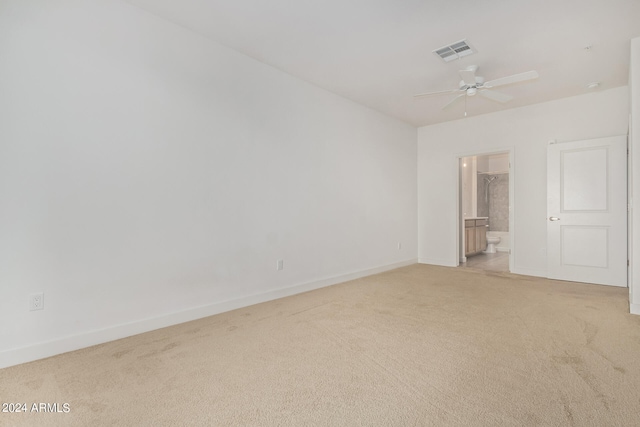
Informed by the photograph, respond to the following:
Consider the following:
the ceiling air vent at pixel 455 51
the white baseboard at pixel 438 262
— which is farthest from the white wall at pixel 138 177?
the white baseboard at pixel 438 262

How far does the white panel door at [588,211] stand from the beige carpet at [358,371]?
1409 mm

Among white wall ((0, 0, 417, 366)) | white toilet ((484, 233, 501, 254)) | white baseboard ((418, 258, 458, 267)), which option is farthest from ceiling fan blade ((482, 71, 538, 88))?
white toilet ((484, 233, 501, 254))

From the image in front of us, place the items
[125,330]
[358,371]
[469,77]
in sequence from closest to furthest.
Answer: [358,371]
[125,330]
[469,77]

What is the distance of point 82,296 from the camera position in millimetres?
2426

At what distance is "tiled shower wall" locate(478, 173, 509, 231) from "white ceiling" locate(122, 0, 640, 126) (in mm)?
4568

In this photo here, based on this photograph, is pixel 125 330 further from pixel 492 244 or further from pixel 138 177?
pixel 492 244

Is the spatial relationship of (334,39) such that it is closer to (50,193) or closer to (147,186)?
(147,186)

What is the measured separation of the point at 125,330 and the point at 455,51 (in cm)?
418

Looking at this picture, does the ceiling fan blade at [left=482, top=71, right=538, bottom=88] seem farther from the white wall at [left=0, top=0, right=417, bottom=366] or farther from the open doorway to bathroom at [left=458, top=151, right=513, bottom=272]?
the open doorway to bathroom at [left=458, top=151, right=513, bottom=272]

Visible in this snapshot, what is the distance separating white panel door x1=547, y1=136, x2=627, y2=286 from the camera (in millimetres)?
4289

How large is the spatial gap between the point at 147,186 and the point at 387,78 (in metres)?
3.14

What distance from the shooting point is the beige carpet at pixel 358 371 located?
5.23 feet

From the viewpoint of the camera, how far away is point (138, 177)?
8.91 ft

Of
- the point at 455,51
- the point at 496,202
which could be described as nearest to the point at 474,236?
the point at 496,202
